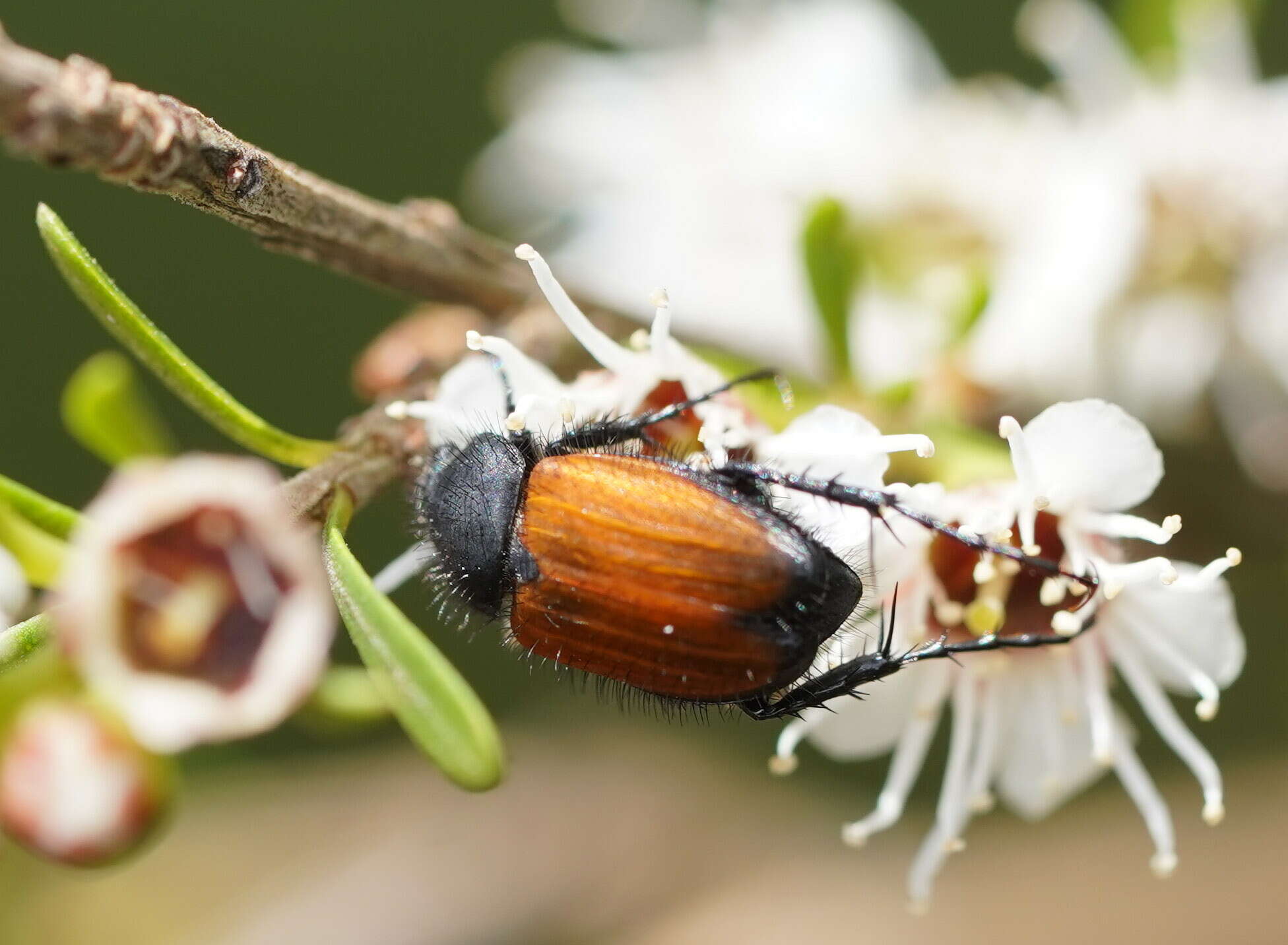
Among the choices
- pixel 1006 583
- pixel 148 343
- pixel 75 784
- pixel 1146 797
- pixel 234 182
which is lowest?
pixel 1146 797

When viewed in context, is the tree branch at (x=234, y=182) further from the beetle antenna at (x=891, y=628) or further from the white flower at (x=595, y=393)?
the beetle antenna at (x=891, y=628)

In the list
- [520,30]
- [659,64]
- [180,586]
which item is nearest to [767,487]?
[180,586]

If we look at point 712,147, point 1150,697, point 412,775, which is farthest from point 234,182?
point 412,775

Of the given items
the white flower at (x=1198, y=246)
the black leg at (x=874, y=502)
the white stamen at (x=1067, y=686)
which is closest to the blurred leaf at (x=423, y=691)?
the black leg at (x=874, y=502)

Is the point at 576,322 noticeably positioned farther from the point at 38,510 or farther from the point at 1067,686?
the point at 1067,686

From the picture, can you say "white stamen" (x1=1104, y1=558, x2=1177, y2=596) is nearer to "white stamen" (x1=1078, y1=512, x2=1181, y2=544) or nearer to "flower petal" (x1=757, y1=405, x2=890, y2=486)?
"white stamen" (x1=1078, y1=512, x2=1181, y2=544)
